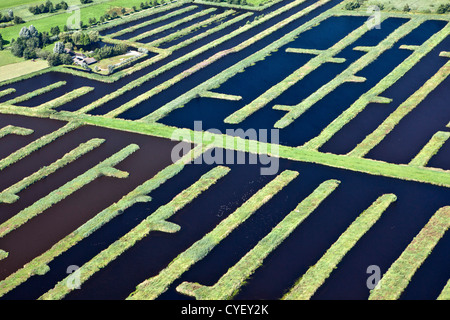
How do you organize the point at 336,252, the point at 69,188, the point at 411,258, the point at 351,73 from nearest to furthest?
the point at 411,258 < the point at 336,252 < the point at 69,188 < the point at 351,73

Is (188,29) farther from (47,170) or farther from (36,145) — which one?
(47,170)

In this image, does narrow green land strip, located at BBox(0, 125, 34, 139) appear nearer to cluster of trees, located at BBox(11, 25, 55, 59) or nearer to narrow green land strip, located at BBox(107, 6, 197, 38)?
cluster of trees, located at BBox(11, 25, 55, 59)

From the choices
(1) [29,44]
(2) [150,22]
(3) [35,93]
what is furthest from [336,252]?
(2) [150,22]

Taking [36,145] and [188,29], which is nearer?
[36,145]

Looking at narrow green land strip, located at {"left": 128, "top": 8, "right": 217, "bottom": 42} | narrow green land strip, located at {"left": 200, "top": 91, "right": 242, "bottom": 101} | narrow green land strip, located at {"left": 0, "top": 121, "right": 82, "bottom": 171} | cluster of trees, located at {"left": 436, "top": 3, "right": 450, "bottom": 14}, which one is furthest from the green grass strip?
cluster of trees, located at {"left": 436, "top": 3, "right": 450, "bottom": 14}

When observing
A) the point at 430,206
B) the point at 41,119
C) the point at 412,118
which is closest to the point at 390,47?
the point at 412,118

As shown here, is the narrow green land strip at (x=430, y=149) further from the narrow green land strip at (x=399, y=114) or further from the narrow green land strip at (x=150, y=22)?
the narrow green land strip at (x=150, y=22)
